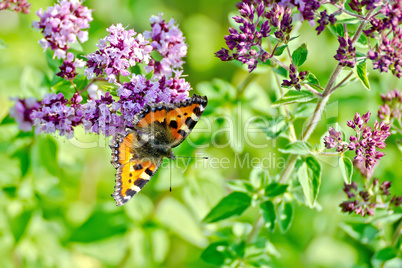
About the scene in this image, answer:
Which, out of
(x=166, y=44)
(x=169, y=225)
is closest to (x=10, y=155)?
(x=169, y=225)

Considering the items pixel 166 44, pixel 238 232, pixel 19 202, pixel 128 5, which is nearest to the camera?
pixel 166 44

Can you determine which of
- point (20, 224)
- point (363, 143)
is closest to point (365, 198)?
point (363, 143)

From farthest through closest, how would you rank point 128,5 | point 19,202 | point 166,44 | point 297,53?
point 128,5 → point 19,202 → point 166,44 → point 297,53

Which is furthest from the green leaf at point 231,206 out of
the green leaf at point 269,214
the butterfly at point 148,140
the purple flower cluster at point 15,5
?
the purple flower cluster at point 15,5

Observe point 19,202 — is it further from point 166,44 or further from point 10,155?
point 166,44

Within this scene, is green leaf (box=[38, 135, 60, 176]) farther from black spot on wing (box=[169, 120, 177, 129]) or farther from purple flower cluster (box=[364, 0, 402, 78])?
purple flower cluster (box=[364, 0, 402, 78])

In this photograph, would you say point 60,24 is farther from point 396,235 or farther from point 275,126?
point 396,235
